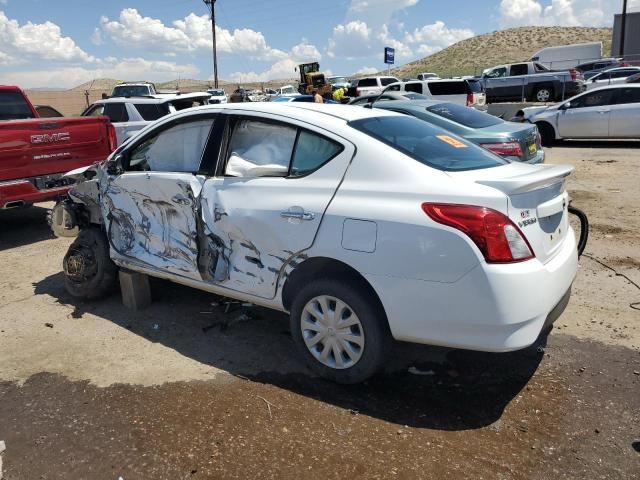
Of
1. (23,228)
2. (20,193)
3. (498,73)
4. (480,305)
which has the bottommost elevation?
(23,228)

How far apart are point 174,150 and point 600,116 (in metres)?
13.1

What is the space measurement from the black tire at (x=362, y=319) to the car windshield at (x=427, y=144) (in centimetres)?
87

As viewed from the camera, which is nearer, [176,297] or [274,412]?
[274,412]

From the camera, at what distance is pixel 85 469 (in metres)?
2.82

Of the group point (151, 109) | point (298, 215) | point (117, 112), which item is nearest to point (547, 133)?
point (151, 109)

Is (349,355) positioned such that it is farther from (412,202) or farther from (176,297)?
(176,297)

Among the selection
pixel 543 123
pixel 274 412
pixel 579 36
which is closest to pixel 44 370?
pixel 274 412

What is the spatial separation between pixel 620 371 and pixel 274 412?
7.34 feet

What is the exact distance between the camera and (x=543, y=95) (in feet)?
80.2

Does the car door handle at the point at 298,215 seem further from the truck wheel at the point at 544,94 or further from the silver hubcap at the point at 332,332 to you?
the truck wheel at the point at 544,94

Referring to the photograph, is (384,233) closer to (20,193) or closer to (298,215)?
(298,215)

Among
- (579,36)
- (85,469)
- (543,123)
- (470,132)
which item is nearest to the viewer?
(85,469)

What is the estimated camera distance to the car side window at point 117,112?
12.2 meters

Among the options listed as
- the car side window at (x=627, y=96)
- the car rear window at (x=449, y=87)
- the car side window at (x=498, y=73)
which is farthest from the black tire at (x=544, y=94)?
the car side window at (x=627, y=96)
